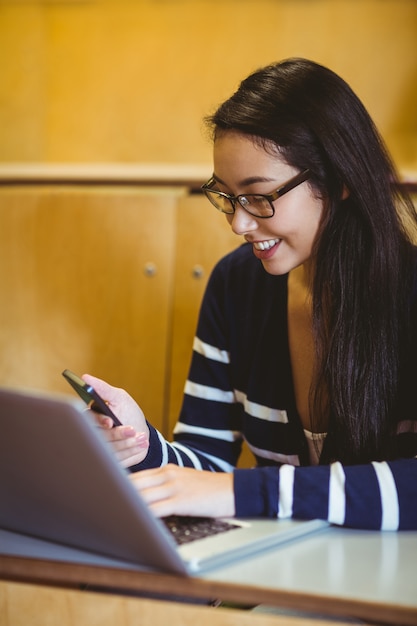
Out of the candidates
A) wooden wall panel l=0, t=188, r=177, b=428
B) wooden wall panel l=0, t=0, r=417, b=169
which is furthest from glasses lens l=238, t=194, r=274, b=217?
wooden wall panel l=0, t=0, r=417, b=169

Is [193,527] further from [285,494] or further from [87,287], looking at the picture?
[87,287]

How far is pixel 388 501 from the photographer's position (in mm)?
894

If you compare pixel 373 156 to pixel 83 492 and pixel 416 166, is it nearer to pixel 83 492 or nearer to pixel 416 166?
pixel 83 492

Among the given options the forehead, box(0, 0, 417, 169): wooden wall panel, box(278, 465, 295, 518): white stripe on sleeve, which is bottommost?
box(278, 465, 295, 518): white stripe on sleeve

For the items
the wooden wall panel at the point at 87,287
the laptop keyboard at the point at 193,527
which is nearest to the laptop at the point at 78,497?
the laptop keyboard at the point at 193,527

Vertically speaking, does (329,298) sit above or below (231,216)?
below

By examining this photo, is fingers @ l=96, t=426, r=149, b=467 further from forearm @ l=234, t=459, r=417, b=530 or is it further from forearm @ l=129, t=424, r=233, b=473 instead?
forearm @ l=234, t=459, r=417, b=530

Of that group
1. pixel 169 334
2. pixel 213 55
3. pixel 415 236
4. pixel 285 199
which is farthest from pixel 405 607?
pixel 213 55

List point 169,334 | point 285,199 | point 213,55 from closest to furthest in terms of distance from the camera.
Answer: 1. point 285,199
2. point 169,334
3. point 213,55

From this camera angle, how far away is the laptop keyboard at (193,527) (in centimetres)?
79

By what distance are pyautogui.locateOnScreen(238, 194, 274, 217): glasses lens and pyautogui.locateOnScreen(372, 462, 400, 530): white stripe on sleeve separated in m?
0.38

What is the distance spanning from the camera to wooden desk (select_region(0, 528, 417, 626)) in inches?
25.6

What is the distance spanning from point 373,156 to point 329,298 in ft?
0.66

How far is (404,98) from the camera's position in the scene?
7.06 feet
